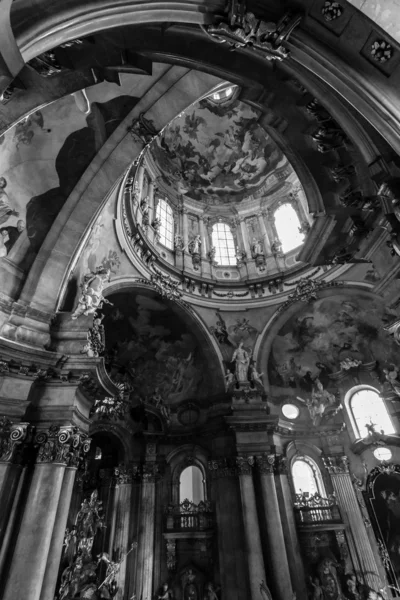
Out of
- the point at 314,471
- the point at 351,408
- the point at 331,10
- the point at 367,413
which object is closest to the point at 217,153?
the point at 351,408

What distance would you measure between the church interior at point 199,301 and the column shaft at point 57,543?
1.4 inches

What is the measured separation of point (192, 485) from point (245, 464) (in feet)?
11.3

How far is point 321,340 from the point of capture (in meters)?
15.9

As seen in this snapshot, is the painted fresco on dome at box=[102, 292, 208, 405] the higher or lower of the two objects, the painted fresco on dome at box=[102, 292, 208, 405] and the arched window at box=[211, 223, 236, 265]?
the lower

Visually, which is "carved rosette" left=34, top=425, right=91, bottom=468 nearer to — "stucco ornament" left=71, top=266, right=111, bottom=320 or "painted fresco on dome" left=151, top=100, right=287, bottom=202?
"stucco ornament" left=71, top=266, right=111, bottom=320

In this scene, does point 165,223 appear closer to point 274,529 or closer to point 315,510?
point 274,529

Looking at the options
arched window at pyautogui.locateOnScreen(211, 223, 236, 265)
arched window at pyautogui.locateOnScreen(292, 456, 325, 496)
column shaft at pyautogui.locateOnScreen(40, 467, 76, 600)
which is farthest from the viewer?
arched window at pyautogui.locateOnScreen(211, 223, 236, 265)

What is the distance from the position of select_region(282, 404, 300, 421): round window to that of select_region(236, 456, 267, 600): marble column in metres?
3.49

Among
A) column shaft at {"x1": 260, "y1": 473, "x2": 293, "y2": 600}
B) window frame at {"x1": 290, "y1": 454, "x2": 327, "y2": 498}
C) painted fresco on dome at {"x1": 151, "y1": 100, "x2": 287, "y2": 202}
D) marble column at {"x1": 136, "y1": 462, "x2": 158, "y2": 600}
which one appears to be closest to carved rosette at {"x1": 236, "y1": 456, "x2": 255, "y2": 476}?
column shaft at {"x1": 260, "y1": 473, "x2": 293, "y2": 600}

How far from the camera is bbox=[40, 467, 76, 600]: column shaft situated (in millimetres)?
6188

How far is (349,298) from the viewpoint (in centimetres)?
1462

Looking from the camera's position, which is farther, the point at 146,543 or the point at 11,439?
the point at 146,543

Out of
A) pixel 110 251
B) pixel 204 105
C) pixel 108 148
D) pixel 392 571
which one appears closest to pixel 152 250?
pixel 110 251

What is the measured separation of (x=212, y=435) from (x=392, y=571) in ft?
24.7
